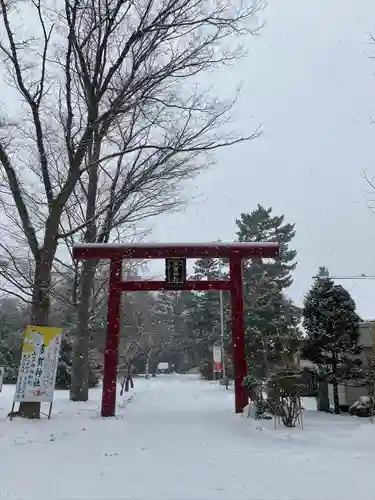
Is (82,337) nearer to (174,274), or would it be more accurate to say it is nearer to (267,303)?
(174,274)

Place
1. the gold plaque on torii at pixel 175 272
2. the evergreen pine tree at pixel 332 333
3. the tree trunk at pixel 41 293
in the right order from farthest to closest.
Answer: the evergreen pine tree at pixel 332 333
the gold plaque on torii at pixel 175 272
the tree trunk at pixel 41 293

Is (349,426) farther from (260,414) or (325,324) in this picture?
(325,324)

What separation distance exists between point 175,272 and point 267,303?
1169 cm

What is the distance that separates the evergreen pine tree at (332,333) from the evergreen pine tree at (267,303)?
60.8 inches

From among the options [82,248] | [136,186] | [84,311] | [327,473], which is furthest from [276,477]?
[84,311]

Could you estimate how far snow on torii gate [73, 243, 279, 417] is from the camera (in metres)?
12.0

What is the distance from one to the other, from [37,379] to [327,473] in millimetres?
6498

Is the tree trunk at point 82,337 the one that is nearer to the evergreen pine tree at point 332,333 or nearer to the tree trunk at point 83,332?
the tree trunk at point 83,332

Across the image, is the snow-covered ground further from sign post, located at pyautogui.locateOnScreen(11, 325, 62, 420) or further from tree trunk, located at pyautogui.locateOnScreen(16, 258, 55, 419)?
tree trunk, located at pyautogui.locateOnScreen(16, 258, 55, 419)

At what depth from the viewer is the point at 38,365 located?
33.0ft

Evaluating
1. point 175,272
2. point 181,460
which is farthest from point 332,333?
point 181,460

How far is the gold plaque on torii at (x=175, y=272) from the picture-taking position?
1230cm

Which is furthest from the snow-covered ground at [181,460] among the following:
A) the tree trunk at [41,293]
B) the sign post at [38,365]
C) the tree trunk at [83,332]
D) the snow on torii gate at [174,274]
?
the tree trunk at [83,332]

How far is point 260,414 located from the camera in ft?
35.8
